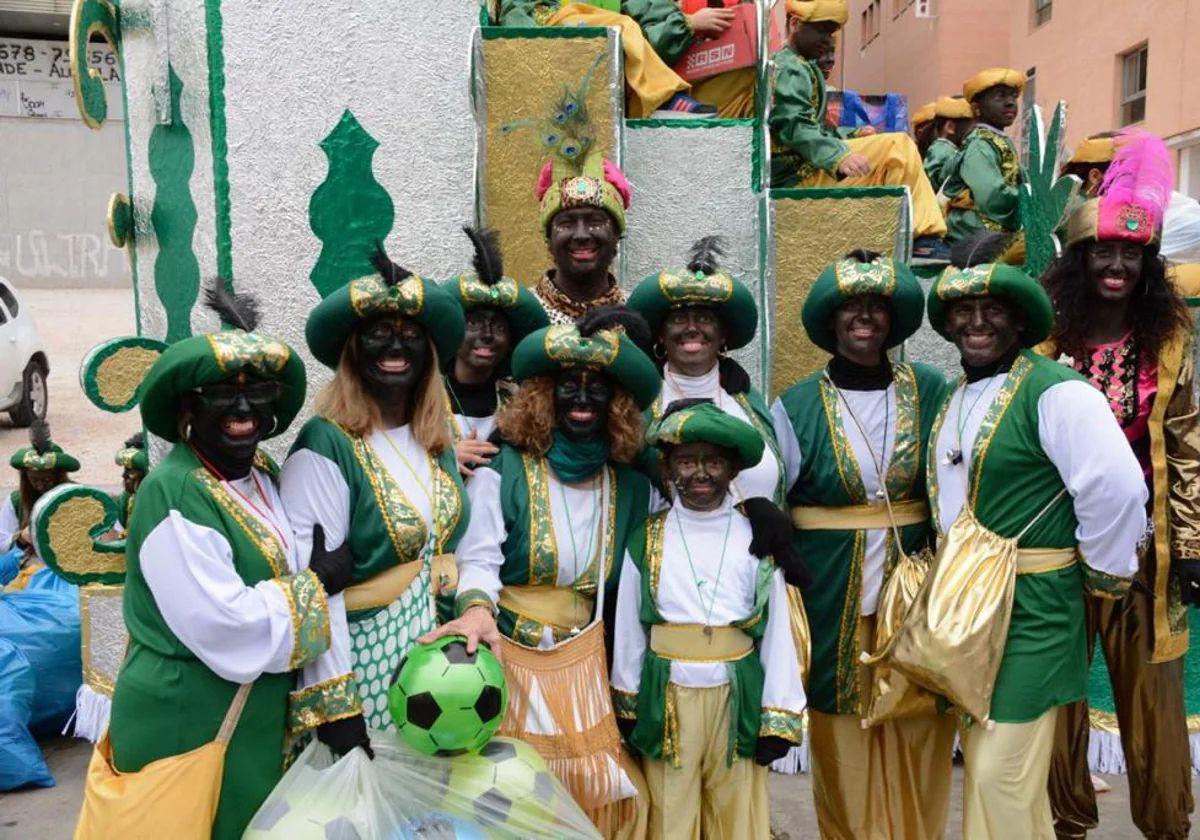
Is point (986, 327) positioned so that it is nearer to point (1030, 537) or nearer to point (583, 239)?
point (1030, 537)

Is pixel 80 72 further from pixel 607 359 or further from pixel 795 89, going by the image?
pixel 795 89

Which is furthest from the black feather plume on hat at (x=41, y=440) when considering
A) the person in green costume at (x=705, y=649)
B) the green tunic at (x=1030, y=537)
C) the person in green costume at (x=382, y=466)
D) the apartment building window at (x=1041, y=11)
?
the apartment building window at (x=1041, y=11)

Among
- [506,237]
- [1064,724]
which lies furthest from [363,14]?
[1064,724]

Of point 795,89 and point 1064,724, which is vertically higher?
point 795,89

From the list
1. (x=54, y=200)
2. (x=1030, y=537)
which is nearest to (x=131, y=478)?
(x=1030, y=537)

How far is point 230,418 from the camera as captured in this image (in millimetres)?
2727

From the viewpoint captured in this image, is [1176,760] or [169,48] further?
[169,48]

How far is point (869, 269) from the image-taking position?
12.0ft

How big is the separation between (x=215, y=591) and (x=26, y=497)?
442 centimetres

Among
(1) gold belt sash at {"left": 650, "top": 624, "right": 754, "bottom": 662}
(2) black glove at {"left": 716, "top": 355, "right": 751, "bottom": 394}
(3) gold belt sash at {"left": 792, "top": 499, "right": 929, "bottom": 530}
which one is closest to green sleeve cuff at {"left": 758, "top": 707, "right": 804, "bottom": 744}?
(1) gold belt sash at {"left": 650, "top": 624, "right": 754, "bottom": 662}

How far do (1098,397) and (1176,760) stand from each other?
1478 millimetres

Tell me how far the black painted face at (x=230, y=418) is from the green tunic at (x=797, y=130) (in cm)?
405

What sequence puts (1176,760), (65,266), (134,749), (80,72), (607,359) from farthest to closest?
(65,266) < (80,72) < (1176,760) < (607,359) < (134,749)

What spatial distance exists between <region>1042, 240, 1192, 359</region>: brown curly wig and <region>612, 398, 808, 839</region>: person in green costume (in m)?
1.39
